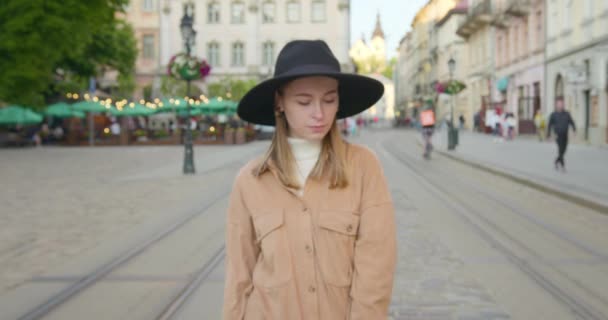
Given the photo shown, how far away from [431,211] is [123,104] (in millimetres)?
37666

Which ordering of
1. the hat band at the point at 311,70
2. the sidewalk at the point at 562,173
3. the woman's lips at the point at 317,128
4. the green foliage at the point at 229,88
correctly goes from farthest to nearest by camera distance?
the green foliage at the point at 229,88 < the sidewalk at the point at 562,173 < the woman's lips at the point at 317,128 < the hat band at the point at 311,70

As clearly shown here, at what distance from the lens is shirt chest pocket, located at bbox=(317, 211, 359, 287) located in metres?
2.49

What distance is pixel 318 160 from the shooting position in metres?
2.57

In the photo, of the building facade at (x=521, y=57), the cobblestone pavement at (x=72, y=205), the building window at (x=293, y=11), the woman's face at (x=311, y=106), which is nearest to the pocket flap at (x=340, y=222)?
the woman's face at (x=311, y=106)

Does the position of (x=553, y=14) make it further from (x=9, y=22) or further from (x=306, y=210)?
(x=306, y=210)

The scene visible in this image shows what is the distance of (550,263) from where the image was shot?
6910 millimetres

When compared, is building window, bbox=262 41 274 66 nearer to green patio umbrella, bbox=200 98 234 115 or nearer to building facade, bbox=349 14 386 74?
green patio umbrella, bbox=200 98 234 115

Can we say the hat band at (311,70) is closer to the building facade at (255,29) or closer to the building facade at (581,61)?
the building facade at (581,61)

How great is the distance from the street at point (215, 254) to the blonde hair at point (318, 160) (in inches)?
110

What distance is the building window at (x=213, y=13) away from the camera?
6353cm

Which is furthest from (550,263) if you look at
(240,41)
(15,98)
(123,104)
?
(240,41)

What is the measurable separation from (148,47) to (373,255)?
2492 inches

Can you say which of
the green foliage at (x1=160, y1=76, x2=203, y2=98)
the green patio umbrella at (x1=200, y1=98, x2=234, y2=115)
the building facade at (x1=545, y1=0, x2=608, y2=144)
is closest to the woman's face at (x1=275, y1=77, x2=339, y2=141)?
the building facade at (x1=545, y1=0, x2=608, y2=144)

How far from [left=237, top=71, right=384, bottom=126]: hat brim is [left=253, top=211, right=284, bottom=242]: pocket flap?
0.44 meters
